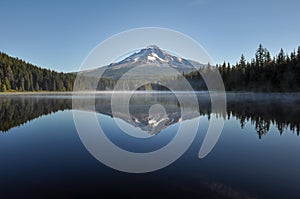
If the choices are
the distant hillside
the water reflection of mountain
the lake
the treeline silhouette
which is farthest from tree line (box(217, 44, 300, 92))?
the distant hillside

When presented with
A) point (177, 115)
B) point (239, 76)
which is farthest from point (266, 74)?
point (177, 115)

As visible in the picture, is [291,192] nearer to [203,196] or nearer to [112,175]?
[203,196]

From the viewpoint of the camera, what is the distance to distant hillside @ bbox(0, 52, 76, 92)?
10556cm

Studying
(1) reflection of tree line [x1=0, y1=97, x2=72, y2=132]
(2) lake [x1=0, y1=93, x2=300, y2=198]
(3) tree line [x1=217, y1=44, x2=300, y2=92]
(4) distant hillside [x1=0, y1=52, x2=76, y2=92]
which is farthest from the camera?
(4) distant hillside [x1=0, y1=52, x2=76, y2=92]

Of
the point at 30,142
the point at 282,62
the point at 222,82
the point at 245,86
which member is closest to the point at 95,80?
the point at 222,82

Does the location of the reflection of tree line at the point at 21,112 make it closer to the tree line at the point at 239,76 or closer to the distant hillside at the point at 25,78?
the tree line at the point at 239,76

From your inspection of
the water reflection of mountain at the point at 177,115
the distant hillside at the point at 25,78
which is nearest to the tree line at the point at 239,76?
the distant hillside at the point at 25,78

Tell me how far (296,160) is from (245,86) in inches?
3036

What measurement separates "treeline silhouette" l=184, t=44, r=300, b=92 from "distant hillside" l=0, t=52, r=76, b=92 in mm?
100983

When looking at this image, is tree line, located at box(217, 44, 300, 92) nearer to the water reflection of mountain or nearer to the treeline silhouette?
the treeline silhouette

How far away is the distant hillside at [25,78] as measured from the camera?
10556cm

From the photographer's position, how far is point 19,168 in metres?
7.97

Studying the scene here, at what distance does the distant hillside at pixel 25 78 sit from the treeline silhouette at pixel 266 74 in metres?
101

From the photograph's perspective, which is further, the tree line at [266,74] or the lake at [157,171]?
the tree line at [266,74]
